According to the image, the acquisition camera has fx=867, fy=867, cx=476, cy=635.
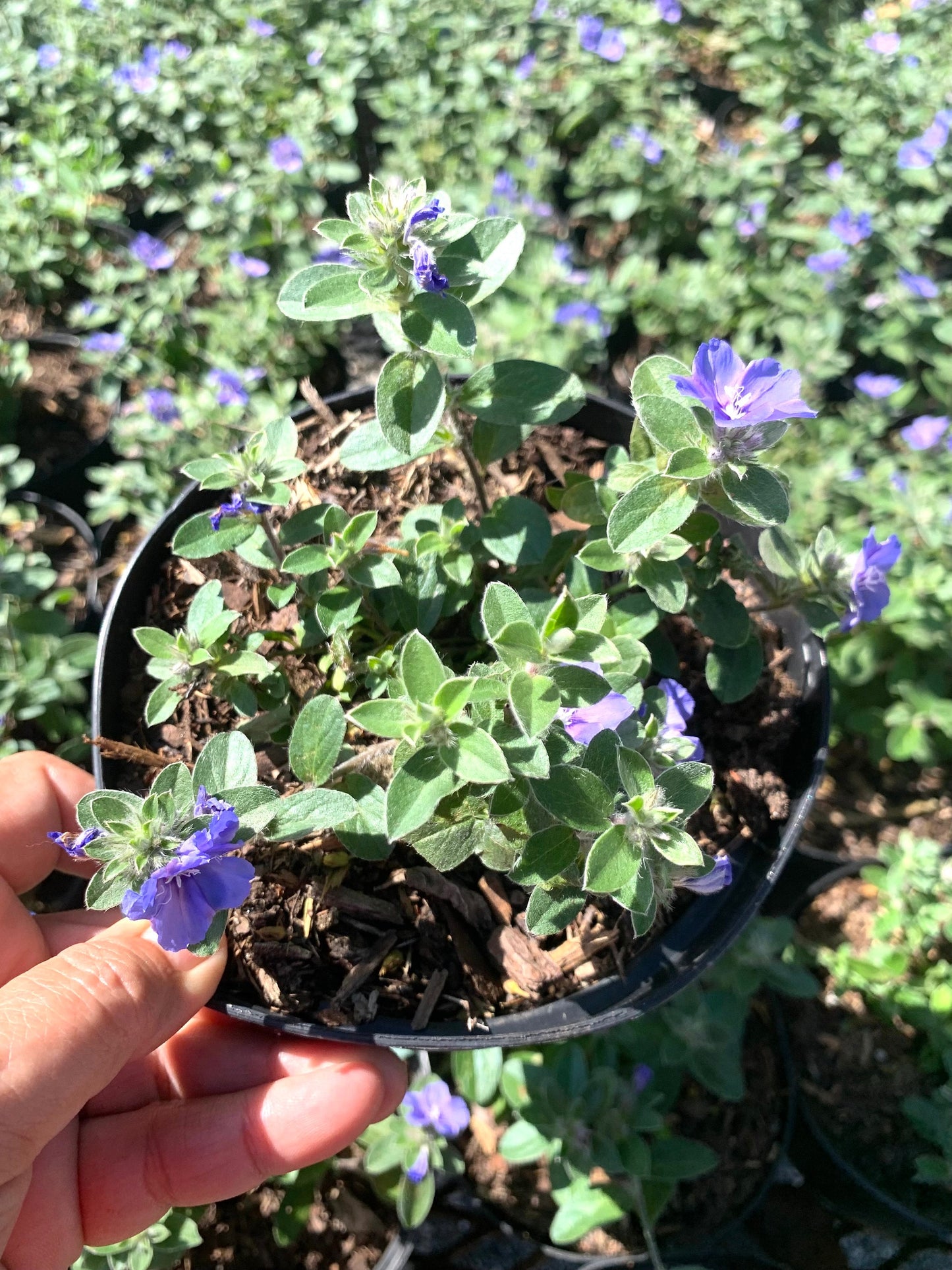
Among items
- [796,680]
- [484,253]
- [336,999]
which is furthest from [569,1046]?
[484,253]

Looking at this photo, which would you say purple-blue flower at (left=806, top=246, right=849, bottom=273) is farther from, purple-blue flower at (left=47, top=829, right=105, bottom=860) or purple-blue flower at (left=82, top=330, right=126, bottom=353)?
purple-blue flower at (left=47, top=829, right=105, bottom=860)

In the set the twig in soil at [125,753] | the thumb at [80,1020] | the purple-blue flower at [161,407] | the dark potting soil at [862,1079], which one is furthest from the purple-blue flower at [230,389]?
the dark potting soil at [862,1079]

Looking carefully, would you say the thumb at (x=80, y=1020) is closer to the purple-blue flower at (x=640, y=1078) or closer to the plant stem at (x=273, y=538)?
the plant stem at (x=273, y=538)

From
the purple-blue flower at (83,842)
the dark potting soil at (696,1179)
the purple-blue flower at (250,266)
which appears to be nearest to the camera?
the purple-blue flower at (83,842)

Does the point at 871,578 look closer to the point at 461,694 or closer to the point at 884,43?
the point at 461,694

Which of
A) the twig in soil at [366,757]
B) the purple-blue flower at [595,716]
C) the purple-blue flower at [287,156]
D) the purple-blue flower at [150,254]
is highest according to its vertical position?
the purple-blue flower at [287,156]

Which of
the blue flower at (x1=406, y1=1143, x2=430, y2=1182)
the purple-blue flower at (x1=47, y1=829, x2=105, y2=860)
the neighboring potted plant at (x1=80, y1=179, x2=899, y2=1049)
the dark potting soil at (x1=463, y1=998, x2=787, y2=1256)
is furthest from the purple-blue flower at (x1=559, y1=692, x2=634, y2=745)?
the dark potting soil at (x1=463, y1=998, x2=787, y2=1256)

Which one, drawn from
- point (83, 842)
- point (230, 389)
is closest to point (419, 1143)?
point (83, 842)
